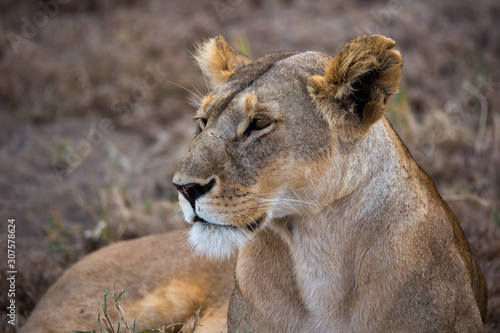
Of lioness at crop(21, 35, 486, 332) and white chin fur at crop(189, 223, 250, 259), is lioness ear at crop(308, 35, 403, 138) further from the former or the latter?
white chin fur at crop(189, 223, 250, 259)

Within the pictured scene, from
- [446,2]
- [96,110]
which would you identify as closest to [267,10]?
[446,2]

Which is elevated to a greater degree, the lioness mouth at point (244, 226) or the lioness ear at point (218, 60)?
the lioness ear at point (218, 60)

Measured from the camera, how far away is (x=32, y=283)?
172 inches

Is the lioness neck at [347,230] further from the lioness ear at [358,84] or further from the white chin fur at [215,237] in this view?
the white chin fur at [215,237]

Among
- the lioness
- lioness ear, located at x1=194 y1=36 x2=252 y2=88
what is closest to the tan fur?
the lioness

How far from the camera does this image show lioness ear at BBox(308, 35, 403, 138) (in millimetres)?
2404

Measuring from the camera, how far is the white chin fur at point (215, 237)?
7.95ft

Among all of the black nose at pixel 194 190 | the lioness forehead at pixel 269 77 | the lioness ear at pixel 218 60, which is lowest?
the black nose at pixel 194 190

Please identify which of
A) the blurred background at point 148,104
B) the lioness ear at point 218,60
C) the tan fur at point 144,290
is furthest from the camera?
the blurred background at point 148,104

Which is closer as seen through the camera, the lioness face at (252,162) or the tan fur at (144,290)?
the lioness face at (252,162)

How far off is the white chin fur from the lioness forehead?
1.68 ft

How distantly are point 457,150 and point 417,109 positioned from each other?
1.38 meters

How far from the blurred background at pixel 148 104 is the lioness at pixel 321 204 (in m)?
Answer: 1.45

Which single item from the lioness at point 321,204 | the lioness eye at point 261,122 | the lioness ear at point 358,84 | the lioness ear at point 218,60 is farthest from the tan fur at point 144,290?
the lioness ear at point 358,84
